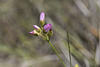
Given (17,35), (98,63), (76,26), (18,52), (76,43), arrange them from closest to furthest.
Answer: (98,63)
(76,43)
(18,52)
(76,26)
(17,35)

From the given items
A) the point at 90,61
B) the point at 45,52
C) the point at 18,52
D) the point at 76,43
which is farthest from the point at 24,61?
the point at 90,61

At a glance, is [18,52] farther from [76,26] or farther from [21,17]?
[76,26]

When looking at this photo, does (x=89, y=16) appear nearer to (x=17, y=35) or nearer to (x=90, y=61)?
(x=90, y=61)

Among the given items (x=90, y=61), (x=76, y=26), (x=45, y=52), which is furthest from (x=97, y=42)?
(x=45, y=52)

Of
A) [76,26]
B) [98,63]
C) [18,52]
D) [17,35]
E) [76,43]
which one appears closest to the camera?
[98,63]

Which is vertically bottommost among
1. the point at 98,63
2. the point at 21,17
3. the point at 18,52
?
the point at 98,63

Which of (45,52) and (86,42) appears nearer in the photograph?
(86,42)

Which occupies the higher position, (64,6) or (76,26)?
(64,6)
